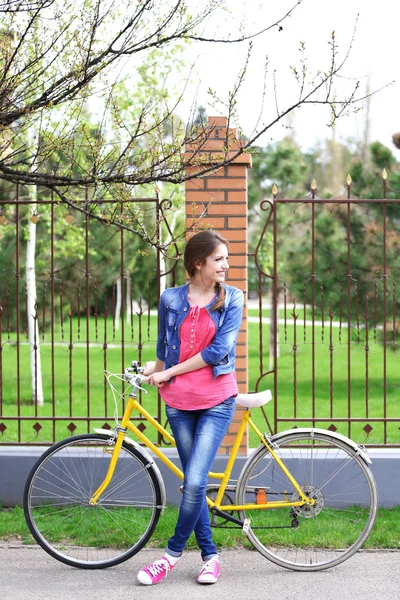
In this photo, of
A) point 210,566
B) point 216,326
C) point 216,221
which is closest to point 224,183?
point 216,221

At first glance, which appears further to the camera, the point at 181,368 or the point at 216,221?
the point at 216,221

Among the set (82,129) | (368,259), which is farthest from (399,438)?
(82,129)

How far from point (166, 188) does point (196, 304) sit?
1706 centimetres

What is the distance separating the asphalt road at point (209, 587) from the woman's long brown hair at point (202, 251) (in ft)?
4.18

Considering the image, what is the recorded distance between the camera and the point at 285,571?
4.31 meters

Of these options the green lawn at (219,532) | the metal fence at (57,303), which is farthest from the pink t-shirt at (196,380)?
the green lawn at (219,532)

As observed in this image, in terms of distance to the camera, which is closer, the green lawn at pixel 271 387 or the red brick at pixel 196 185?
the red brick at pixel 196 185

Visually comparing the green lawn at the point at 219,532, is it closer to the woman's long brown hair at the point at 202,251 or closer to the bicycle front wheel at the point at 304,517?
the bicycle front wheel at the point at 304,517

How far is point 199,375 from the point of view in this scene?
Answer: 405cm

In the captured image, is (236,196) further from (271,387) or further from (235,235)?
(271,387)

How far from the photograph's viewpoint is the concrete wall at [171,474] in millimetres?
5281

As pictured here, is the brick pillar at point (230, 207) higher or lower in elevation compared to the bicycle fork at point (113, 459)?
higher

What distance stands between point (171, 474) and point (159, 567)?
1.24 m

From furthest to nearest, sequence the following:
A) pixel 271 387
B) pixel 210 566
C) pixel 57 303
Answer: pixel 57 303
pixel 271 387
pixel 210 566
